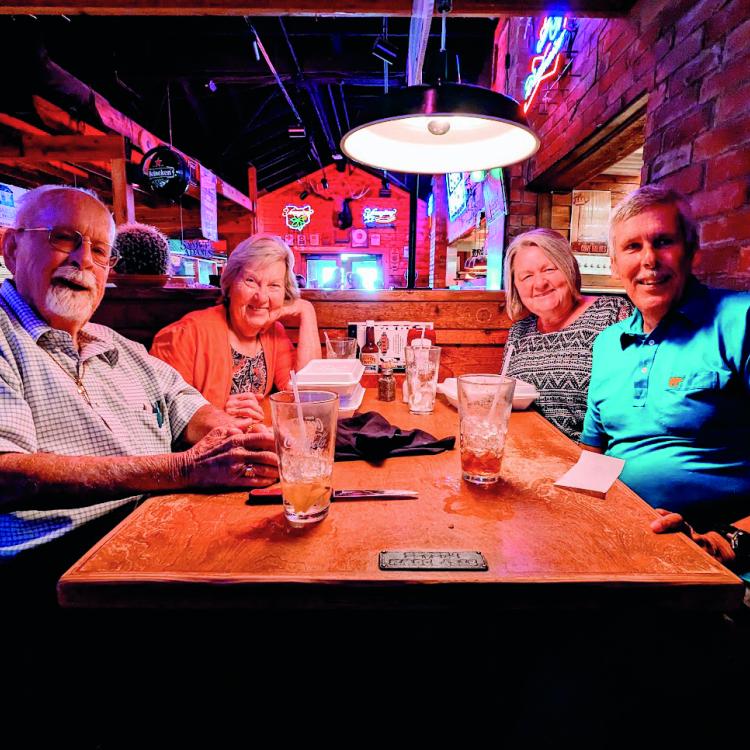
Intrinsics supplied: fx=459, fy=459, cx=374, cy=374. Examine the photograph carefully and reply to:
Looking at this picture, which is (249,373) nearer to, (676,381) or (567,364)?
(567,364)

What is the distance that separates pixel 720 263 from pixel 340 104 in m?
7.45

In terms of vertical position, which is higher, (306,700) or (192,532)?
(192,532)

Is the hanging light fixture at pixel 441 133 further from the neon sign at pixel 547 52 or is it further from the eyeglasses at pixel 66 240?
the neon sign at pixel 547 52

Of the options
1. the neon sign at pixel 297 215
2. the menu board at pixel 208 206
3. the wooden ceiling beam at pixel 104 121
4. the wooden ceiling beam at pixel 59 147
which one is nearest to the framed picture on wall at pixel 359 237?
the neon sign at pixel 297 215

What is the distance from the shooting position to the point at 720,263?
174 centimetres

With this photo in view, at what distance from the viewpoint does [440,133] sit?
185cm

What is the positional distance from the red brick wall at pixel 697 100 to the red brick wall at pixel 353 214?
9915 mm

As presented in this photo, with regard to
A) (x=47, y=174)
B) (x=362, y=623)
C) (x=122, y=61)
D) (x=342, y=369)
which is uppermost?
(x=122, y=61)

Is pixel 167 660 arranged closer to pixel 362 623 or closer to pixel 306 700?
pixel 306 700

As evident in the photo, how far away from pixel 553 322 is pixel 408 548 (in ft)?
6.26

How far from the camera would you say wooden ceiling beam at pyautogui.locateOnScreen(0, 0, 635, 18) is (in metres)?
2.40

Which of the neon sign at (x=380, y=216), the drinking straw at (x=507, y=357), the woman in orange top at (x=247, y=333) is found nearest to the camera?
the woman in orange top at (x=247, y=333)

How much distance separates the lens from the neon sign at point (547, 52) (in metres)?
3.11

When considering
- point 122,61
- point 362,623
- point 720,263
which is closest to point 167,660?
point 362,623
